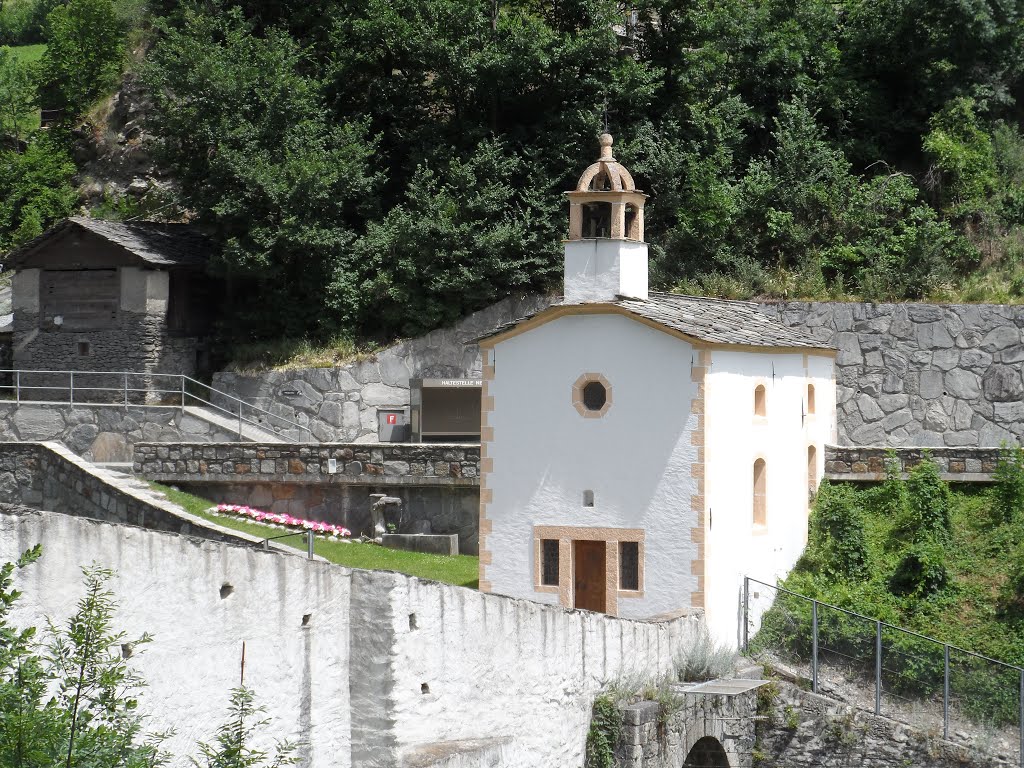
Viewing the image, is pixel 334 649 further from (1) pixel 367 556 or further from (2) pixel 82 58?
(2) pixel 82 58

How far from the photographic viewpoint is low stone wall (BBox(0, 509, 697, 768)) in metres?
10.6

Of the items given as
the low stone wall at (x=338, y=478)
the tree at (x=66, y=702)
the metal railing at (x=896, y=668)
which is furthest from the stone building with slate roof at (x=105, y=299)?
the tree at (x=66, y=702)

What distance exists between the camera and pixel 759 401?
72.8ft

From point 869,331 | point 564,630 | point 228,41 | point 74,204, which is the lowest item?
point 564,630

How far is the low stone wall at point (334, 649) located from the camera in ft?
34.7

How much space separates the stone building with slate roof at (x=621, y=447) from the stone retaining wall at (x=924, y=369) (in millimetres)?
5800

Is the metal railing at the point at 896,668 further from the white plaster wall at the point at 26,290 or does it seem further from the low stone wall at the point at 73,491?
the white plaster wall at the point at 26,290

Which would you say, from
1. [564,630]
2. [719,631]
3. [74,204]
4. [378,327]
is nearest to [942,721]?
[719,631]

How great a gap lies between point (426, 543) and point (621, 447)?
5.30m

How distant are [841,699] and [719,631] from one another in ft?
5.94

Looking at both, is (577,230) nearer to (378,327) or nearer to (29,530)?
(378,327)

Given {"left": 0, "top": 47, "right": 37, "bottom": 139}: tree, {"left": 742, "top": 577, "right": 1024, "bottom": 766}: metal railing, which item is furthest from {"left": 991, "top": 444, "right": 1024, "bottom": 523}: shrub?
{"left": 0, "top": 47, "right": 37, "bottom": 139}: tree

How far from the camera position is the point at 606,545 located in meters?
20.8

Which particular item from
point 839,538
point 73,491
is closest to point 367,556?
point 73,491
